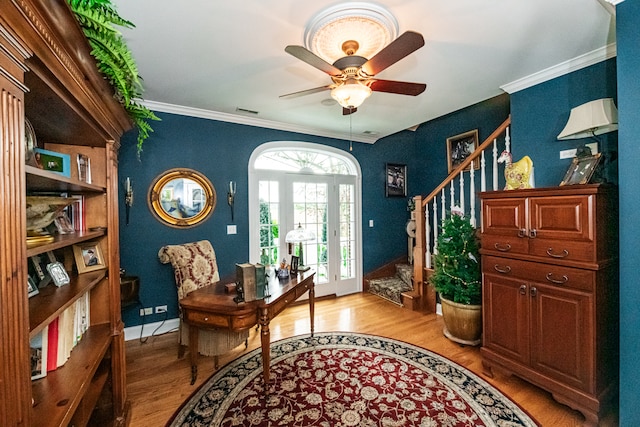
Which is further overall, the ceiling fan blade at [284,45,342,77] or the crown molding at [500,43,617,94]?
the crown molding at [500,43,617,94]

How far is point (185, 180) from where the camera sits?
10.7 feet

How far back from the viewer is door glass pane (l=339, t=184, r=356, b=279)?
4473mm

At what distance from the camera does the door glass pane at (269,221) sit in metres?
3.80

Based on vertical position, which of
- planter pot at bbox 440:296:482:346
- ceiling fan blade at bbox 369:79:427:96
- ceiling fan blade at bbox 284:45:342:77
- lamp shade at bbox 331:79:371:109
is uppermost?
ceiling fan blade at bbox 284:45:342:77

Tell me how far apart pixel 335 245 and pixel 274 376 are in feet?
7.85

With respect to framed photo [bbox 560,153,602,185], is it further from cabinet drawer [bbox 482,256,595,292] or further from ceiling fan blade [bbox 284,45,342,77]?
ceiling fan blade [bbox 284,45,342,77]

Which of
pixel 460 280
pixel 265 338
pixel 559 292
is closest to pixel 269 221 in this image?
pixel 265 338

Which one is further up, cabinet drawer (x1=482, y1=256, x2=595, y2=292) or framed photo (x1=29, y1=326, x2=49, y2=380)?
cabinet drawer (x1=482, y1=256, x2=595, y2=292)

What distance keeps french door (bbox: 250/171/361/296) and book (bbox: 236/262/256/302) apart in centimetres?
154

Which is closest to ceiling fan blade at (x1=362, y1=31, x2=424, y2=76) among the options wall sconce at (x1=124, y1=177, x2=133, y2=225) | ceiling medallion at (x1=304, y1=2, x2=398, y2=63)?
ceiling medallion at (x1=304, y1=2, x2=398, y2=63)

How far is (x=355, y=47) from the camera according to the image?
1.82 meters

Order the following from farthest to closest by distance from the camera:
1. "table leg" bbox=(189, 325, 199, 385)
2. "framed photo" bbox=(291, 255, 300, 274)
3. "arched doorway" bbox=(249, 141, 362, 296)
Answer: "arched doorway" bbox=(249, 141, 362, 296)
"framed photo" bbox=(291, 255, 300, 274)
"table leg" bbox=(189, 325, 199, 385)

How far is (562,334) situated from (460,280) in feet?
3.01

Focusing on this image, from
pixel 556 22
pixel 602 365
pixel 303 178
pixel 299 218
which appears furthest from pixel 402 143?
pixel 602 365
